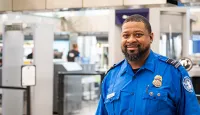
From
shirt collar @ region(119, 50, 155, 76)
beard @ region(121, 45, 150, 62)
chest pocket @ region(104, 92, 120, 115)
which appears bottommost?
chest pocket @ region(104, 92, 120, 115)

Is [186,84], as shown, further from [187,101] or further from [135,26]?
[135,26]

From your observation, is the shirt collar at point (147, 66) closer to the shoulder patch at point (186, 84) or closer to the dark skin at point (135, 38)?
the dark skin at point (135, 38)

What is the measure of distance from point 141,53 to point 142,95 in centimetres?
25

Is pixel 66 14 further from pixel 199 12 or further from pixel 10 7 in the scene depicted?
pixel 10 7

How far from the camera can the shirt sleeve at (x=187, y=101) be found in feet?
7.27

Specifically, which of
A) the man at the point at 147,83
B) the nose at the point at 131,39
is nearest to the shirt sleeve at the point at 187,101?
the man at the point at 147,83

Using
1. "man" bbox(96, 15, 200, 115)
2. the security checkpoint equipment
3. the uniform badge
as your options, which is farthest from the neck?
the security checkpoint equipment

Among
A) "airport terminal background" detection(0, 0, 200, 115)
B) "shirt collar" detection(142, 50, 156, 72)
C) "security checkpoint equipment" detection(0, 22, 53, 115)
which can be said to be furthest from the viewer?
"security checkpoint equipment" detection(0, 22, 53, 115)

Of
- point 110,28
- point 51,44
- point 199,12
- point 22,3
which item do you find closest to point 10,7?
point 22,3

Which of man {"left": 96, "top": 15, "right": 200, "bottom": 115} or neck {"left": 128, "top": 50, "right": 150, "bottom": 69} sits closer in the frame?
man {"left": 96, "top": 15, "right": 200, "bottom": 115}

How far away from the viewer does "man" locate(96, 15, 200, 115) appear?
2215 mm

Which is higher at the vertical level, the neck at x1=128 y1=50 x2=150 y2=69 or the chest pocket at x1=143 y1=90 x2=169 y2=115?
the neck at x1=128 y1=50 x2=150 y2=69

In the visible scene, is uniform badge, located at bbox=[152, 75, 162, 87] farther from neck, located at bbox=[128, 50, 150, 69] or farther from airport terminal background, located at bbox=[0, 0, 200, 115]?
airport terminal background, located at bbox=[0, 0, 200, 115]

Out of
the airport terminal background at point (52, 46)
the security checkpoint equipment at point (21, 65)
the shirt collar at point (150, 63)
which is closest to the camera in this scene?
the shirt collar at point (150, 63)
